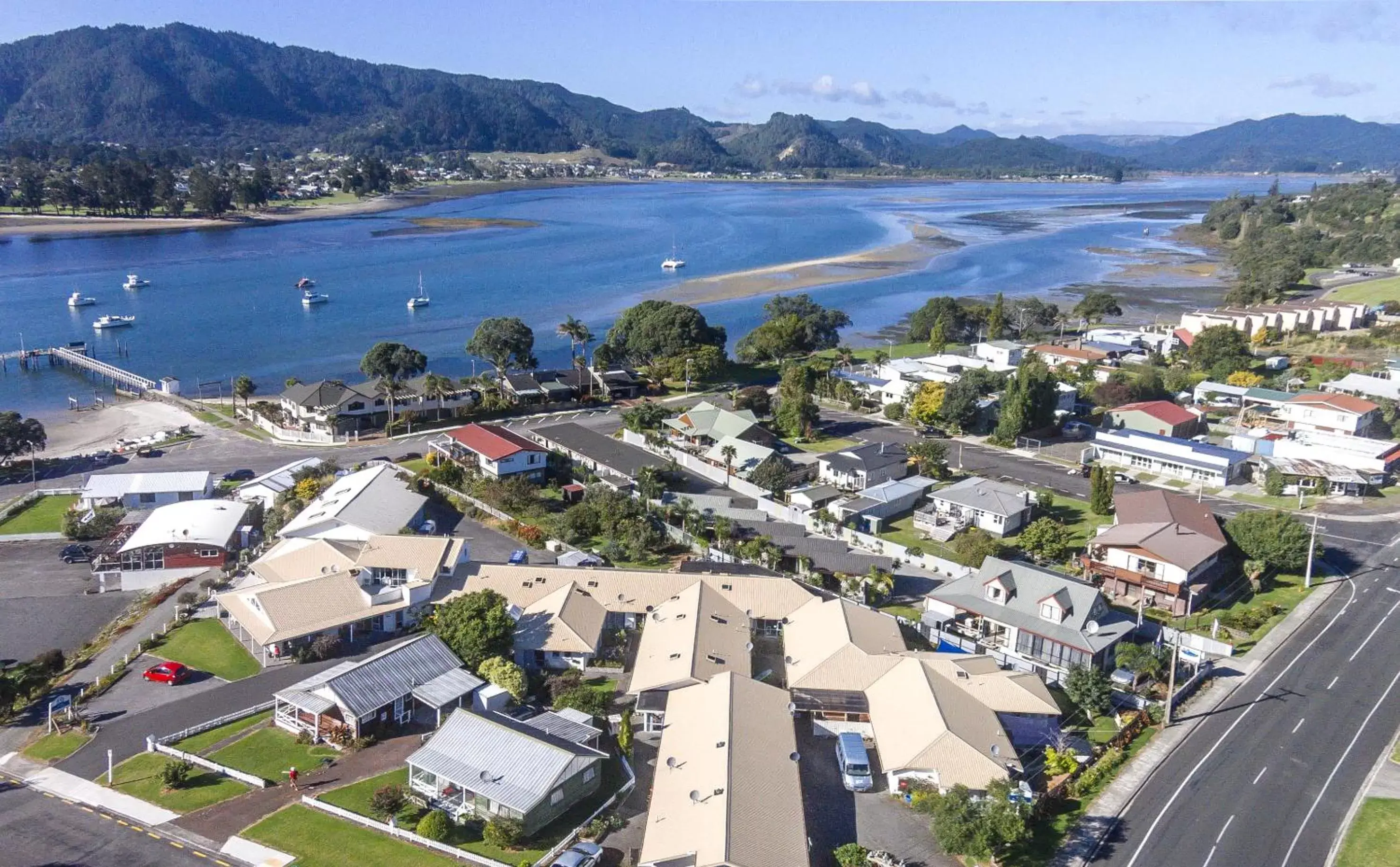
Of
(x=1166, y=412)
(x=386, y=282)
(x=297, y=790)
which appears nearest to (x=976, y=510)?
(x=1166, y=412)

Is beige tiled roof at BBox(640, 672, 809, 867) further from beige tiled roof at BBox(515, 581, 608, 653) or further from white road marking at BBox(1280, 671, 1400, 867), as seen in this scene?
white road marking at BBox(1280, 671, 1400, 867)

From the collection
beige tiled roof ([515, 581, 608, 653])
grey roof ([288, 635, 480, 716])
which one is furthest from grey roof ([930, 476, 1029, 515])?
grey roof ([288, 635, 480, 716])

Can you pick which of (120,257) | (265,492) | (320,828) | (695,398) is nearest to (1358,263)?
(695,398)

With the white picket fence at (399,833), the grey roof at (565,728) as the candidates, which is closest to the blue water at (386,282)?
the grey roof at (565,728)

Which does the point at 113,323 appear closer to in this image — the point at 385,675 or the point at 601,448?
the point at 601,448

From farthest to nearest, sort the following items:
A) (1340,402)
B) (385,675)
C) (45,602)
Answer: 1. (1340,402)
2. (45,602)
3. (385,675)

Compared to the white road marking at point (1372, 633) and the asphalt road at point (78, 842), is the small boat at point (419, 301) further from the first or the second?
the white road marking at point (1372, 633)

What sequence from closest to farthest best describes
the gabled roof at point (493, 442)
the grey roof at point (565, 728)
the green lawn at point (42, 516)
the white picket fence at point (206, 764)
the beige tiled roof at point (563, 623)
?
1. the white picket fence at point (206, 764)
2. the grey roof at point (565, 728)
3. the beige tiled roof at point (563, 623)
4. the green lawn at point (42, 516)
5. the gabled roof at point (493, 442)
